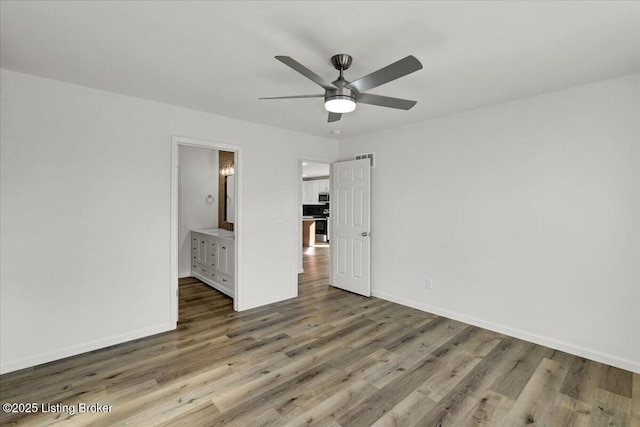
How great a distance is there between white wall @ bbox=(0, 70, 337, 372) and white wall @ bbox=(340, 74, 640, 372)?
9.25ft

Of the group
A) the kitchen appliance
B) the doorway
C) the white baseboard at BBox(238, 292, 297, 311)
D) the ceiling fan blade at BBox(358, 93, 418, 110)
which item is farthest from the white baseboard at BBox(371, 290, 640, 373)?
the kitchen appliance

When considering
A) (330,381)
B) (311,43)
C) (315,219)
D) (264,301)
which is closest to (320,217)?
(315,219)

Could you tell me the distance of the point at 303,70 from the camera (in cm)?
185

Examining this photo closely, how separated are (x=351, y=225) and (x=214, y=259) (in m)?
2.27

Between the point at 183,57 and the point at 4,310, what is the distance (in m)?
2.54

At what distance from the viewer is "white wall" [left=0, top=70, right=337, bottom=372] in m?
2.55

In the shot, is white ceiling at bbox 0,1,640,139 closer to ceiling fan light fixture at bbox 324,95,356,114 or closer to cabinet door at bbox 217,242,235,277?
ceiling fan light fixture at bbox 324,95,356,114

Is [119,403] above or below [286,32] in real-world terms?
below

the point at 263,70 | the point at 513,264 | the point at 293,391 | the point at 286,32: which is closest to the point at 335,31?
the point at 286,32

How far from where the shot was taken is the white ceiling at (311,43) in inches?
68.7

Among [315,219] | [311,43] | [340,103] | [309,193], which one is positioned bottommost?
[315,219]

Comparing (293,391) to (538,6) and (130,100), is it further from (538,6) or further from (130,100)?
(130,100)

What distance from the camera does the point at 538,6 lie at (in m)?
1.71

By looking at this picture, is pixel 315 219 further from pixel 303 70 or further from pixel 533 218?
pixel 303 70
